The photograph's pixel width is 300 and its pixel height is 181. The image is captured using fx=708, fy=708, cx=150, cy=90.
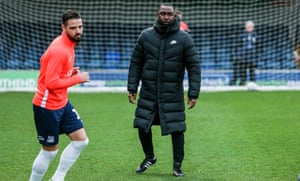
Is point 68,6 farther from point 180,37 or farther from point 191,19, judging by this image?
point 180,37

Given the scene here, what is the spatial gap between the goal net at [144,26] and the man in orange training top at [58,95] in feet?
34.4

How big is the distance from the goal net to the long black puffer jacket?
9.53m

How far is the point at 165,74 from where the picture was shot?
7742 mm

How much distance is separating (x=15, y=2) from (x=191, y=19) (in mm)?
5127

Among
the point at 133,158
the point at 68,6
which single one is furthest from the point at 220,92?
the point at 133,158

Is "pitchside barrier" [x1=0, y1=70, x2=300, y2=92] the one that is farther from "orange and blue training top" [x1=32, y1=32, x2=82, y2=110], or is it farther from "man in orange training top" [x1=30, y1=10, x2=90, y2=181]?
"orange and blue training top" [x1=32, y1=32, x2=82, y2=110]

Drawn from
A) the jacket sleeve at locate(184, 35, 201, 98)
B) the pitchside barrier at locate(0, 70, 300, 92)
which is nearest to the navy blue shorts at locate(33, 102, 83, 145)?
the jacket sleeve at locate(184, 35, 201, 98)

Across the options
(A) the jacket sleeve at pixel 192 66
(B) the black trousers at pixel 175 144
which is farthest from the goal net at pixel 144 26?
(A) the jacket sleeve at pixel 192 66

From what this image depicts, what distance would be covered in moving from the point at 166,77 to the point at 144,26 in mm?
13323

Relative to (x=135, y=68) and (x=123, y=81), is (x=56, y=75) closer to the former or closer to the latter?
(x=135, y=68)

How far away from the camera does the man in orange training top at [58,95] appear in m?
6.39

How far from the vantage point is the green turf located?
783 cm

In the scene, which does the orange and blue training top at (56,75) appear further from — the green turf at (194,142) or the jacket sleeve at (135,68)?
the jacket sleeve at (135,68)

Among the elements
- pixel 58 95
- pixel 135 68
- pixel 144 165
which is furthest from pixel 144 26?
pixel 58 95
